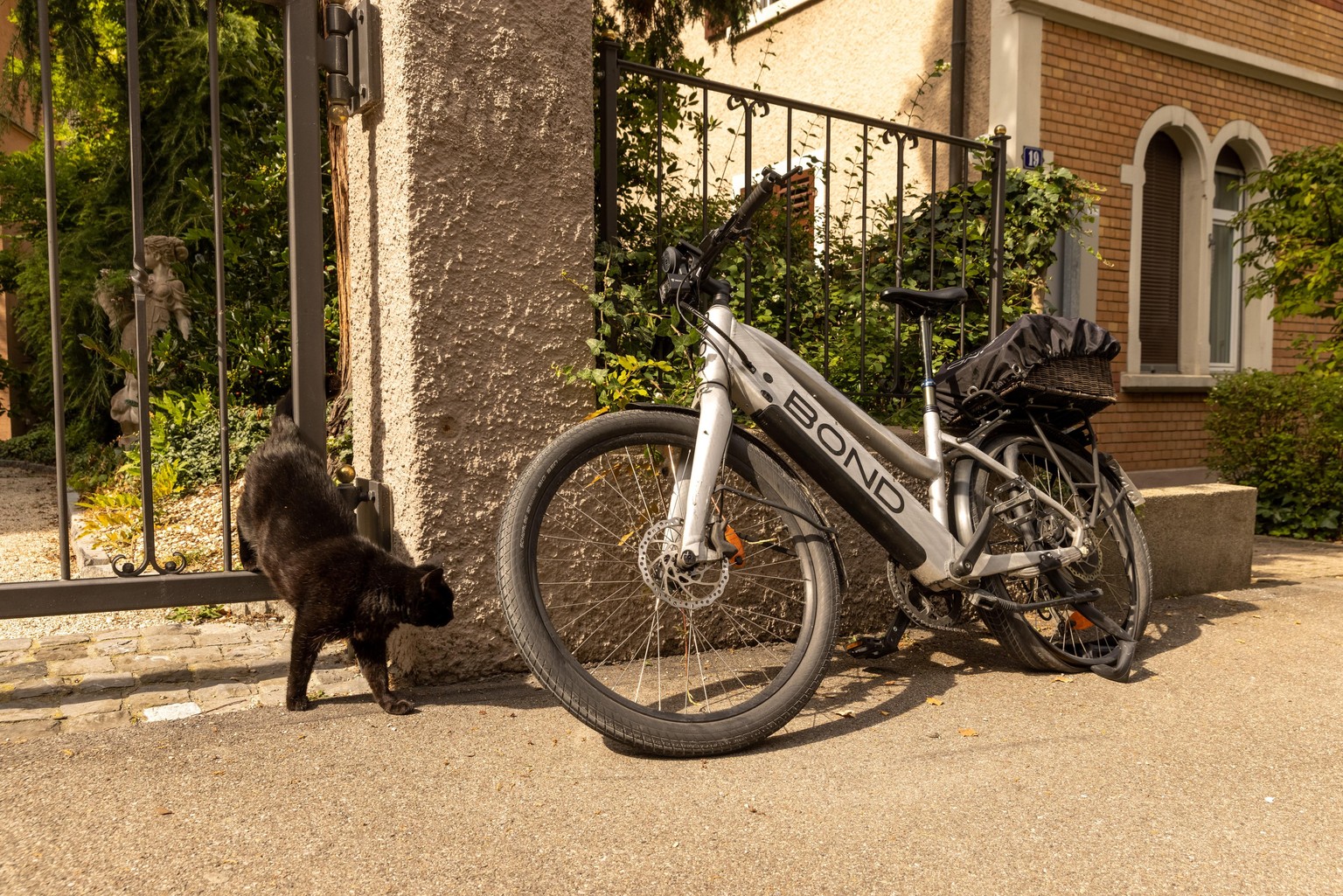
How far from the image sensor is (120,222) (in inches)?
369

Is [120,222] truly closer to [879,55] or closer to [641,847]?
[879,55]

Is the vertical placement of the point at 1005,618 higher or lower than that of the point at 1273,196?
lower

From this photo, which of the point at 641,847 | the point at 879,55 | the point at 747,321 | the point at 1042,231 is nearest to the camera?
the point at 641,847

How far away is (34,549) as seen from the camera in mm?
5840

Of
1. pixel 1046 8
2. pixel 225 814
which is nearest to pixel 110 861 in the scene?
pixel 225 814

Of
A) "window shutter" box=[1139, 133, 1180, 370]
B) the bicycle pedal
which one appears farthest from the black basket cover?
"window shutter" box=[1139, 133, 1180, 370]

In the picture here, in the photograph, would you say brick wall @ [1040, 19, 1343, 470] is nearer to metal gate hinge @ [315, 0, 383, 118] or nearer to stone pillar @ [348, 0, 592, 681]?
stone pillar @ [348, 0, 592, 681]

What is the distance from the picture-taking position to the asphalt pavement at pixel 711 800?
1.88 meters

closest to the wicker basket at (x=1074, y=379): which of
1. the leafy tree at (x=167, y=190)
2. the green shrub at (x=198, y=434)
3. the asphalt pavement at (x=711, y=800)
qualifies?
the asphalt pavement at (x=711, y=800)

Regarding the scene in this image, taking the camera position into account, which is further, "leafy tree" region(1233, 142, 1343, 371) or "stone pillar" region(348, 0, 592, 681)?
"leafy tree" region(1233, 142, 1343, 371)

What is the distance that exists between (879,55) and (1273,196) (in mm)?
3620

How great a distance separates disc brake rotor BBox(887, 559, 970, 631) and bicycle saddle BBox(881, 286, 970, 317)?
795 mm

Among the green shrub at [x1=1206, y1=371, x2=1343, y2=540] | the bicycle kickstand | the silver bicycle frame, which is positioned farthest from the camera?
the green shrub at [x1=1206, y1=371, x2=1343, y2=540]

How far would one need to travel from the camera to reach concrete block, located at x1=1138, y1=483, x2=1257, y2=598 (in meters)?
4.41
